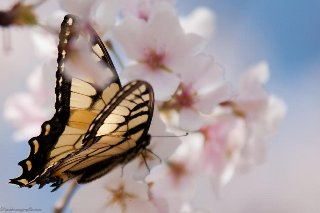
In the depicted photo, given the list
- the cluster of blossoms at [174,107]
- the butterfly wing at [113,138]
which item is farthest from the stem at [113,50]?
the butterfly wing at [113,138]

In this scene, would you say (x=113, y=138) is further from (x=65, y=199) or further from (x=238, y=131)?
(x=238, y=131)

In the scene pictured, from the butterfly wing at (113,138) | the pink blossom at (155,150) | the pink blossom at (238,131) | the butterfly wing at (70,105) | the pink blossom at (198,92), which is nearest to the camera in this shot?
the butterfly wing at (113,138)

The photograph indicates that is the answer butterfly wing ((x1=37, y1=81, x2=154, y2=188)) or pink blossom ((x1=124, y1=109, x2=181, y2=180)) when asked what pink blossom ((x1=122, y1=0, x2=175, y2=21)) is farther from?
butterfly wing ((x1=37, y1=81, x2=154, y2=188))

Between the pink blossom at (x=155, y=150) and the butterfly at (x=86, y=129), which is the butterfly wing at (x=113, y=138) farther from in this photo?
the pink blossom at (x=155, y=150)

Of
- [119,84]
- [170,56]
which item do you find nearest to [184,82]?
[170,56]

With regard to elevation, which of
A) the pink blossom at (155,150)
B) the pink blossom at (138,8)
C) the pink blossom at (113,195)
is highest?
the pink blossom at (138,8)

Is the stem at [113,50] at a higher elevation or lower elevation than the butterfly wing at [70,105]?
higher

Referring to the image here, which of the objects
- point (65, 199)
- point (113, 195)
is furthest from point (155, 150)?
point (65, 199)
